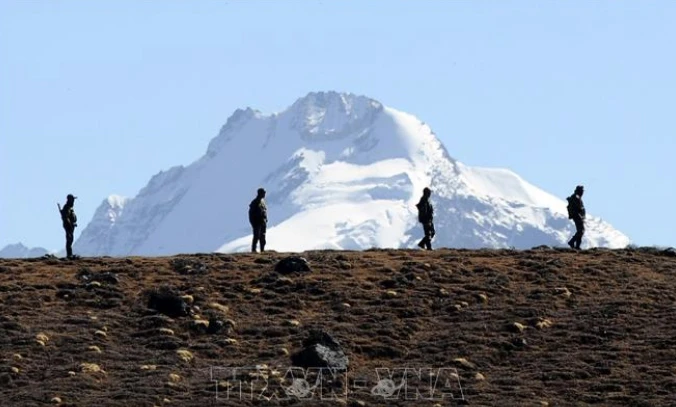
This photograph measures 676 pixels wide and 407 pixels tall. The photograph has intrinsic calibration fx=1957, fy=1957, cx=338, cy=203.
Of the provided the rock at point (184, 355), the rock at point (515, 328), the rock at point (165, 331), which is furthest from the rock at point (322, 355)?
the rock at point (515, 328)

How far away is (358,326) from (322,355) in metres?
4.61

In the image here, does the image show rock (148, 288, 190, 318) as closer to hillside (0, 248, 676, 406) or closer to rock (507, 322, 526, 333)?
hillside (0, 248, 676, 406)

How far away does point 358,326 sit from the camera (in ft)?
188

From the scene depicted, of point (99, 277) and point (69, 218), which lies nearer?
point (99, 277)

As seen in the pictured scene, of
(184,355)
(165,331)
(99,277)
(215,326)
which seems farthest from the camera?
(99,277)

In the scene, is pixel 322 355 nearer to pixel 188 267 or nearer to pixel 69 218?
pixel 188 267

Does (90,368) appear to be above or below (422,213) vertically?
below

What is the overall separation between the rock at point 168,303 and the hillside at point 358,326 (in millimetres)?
264

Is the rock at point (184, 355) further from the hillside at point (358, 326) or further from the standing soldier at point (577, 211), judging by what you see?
the standing soldier at point (577, 211)

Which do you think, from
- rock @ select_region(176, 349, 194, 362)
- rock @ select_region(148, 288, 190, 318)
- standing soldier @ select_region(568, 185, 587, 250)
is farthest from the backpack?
rock @ select_region(176, 349, 194, 362)

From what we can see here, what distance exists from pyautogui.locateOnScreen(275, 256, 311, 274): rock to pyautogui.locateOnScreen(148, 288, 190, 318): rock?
5.20m

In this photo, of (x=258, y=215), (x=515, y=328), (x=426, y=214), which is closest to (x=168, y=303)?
(x=258, y=215)

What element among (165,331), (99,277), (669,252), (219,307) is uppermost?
(669,252)

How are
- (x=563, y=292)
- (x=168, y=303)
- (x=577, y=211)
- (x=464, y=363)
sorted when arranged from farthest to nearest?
(x=577, y=211) < (x=563, y=292) < (x=168, y=303) < (x=464, y=363)
